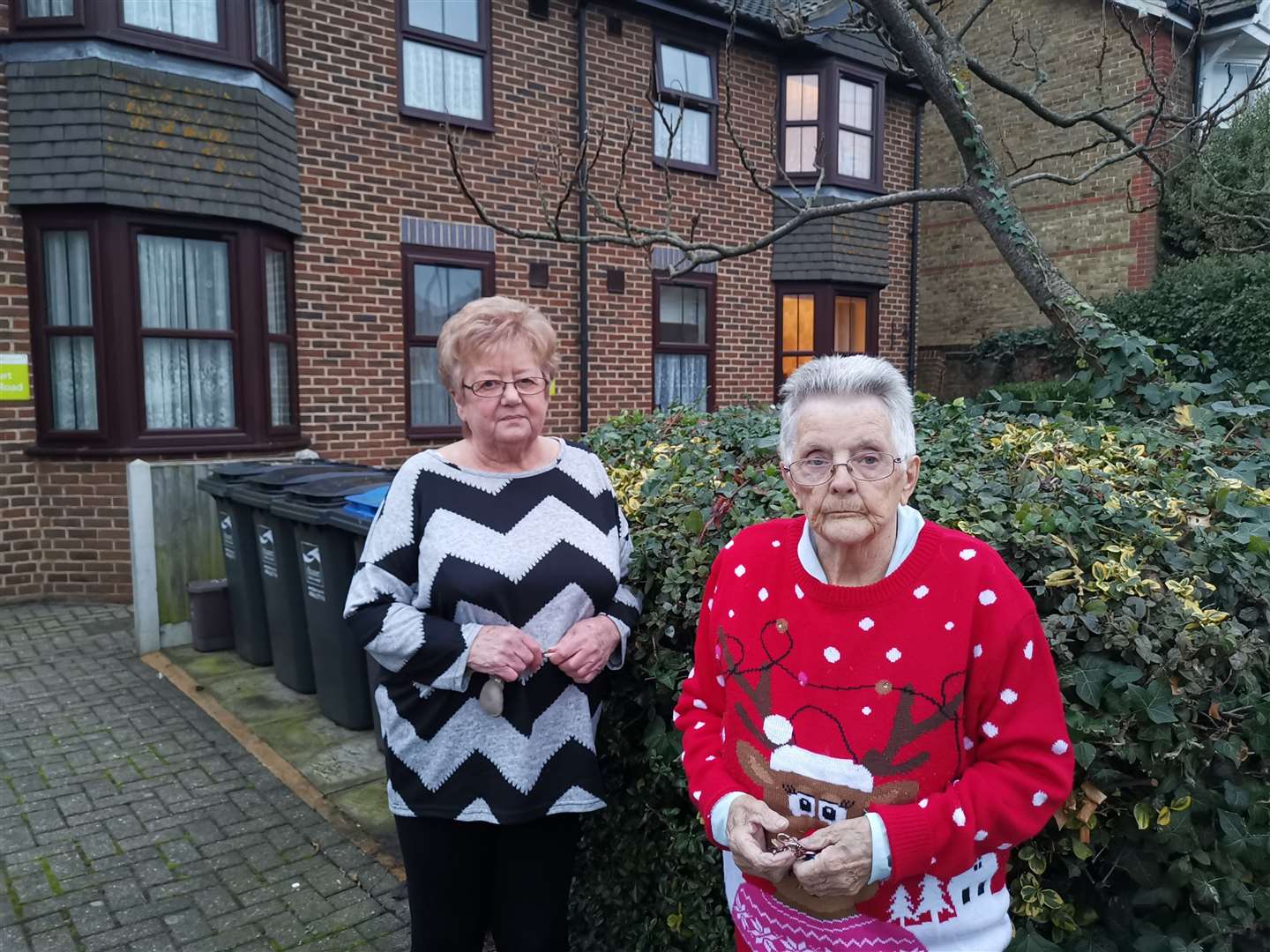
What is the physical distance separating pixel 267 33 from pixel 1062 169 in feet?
40.9

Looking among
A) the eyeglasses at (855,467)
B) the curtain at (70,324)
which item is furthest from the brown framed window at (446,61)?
the eyeglasses at (855,467)

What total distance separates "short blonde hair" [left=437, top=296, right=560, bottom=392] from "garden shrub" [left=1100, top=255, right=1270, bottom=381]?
371 inches

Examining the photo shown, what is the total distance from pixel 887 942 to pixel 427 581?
1.14 metres

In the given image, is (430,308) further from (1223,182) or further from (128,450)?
(1223,182)

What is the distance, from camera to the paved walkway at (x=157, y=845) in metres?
2.84

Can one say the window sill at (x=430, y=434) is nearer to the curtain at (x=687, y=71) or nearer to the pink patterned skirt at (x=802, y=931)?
the curtain at (x=687, y=71)

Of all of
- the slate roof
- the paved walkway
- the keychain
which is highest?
the slate roof

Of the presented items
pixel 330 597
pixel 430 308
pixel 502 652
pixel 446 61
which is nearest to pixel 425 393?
pixel 430 308

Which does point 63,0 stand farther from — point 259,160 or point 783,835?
point 783,835

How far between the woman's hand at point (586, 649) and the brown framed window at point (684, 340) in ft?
27.5

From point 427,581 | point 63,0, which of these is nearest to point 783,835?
point 427,581

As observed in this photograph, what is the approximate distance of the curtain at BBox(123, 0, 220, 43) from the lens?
667 cm

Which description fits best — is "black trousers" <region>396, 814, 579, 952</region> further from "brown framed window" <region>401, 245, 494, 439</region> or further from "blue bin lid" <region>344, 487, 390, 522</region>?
"brown framed window" <region>401, 245, 494, 439</region>

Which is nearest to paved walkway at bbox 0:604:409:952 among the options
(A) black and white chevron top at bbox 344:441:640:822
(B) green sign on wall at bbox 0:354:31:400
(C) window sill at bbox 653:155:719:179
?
(A) black and white chevron top at bbox 344:441:640:822
